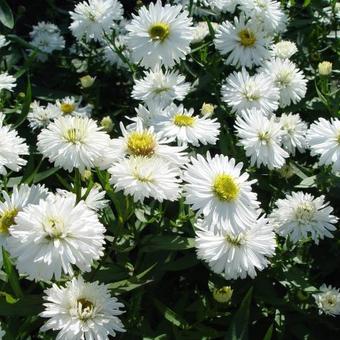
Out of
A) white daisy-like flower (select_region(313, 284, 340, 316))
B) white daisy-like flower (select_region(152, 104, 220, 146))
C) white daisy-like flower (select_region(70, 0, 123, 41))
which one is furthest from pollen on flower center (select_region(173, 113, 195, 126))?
white daisy-like flower (select_region(70, 0, 123, 41))

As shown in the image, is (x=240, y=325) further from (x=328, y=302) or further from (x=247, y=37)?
(x=247, y=37)

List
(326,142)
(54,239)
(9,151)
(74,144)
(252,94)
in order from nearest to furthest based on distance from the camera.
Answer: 1. (54,239)
2. (74,144)
3. (9,151)
4. (326,142)
5. (252,94)

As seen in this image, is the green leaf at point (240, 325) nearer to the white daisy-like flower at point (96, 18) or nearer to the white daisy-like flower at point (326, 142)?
the white daisy-like flower at point (326, 142)

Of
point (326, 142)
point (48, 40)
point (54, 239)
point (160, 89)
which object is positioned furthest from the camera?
point (48, 40)

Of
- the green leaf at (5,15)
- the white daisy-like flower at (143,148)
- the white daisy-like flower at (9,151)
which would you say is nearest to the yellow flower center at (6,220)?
the white daisy-like flower at (9,151)

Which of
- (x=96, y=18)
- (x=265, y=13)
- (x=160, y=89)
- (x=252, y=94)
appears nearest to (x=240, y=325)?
(x=252, y=94)

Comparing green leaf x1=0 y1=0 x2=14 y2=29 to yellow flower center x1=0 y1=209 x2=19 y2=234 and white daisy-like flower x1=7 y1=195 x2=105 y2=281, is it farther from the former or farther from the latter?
white daisy-like flower x1=7 y1=195 x2=105 y2=281

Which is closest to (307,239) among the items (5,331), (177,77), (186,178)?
(186,178)
